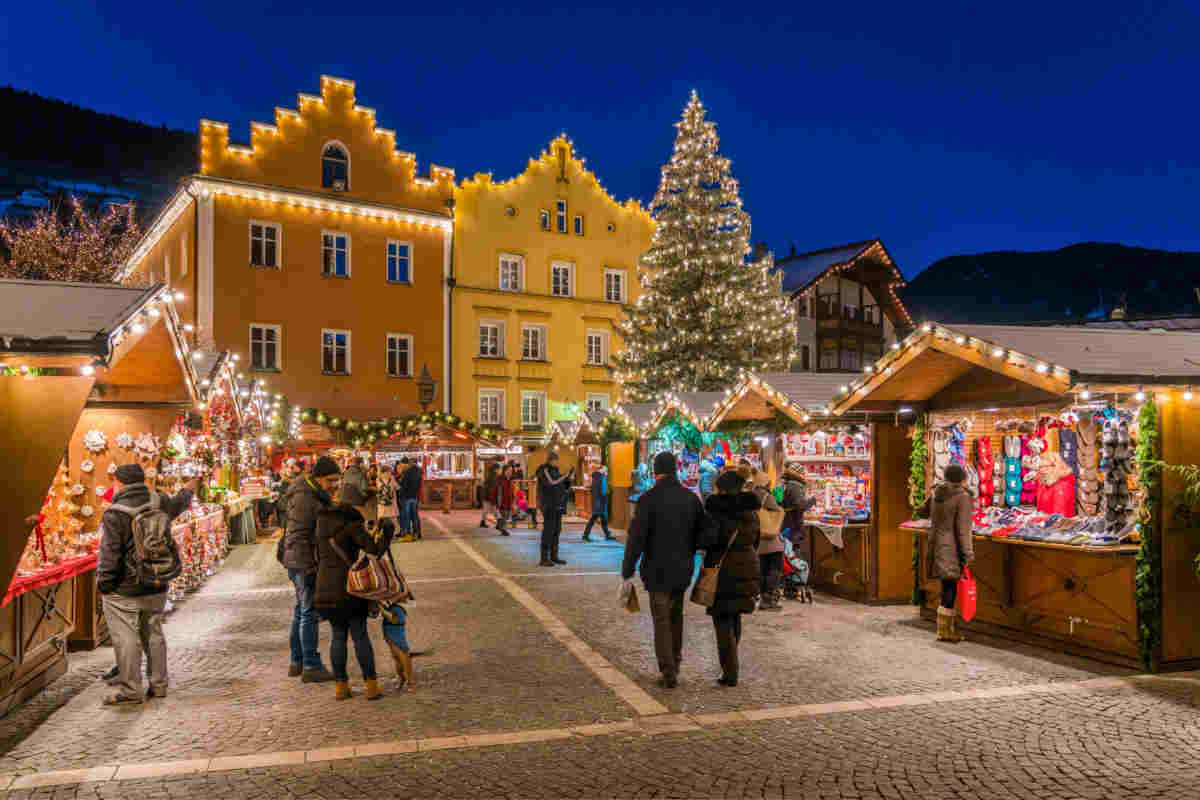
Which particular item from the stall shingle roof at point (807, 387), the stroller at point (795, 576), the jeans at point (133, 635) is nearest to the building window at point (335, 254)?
the stall shingle roof at point (807, 387)

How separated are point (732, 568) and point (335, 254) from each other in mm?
25987

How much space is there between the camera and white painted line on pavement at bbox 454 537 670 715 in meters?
6.45

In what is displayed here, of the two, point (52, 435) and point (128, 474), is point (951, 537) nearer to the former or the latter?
point (128, 474)

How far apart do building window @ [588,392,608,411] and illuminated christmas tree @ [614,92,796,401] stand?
8555 mm

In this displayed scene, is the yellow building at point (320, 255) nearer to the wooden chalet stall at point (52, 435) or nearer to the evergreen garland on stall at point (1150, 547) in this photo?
the wooden chalet stall at point (52, 435)

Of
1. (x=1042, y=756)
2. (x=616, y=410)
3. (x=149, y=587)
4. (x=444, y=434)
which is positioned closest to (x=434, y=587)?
(x=149, y=587)

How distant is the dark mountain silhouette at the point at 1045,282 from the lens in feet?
311

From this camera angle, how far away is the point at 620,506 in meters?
20.5

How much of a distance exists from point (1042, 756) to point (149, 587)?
6.24 m

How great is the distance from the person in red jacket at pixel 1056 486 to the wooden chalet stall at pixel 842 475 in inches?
72.2

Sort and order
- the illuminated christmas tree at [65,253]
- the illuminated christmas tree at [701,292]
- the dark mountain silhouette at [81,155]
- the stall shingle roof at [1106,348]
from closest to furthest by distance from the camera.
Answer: the stall shingle roof at [1106,348] → the illuminated christmas tree at [701,292] → the illuminated christmas tree at [65,253] → the dark mountain silhouette at [81,155]

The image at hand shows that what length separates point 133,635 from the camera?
21.1 ft

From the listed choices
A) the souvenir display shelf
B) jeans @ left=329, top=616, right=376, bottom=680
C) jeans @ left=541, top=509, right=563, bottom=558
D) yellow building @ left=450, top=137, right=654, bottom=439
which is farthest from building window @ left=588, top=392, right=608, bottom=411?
jeans @ left=329, top=616, right=376, bottom=680

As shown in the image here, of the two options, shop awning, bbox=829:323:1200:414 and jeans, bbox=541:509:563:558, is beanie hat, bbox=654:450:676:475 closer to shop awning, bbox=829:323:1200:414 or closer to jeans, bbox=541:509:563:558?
shop awning, bbox=829:323:1200:414
